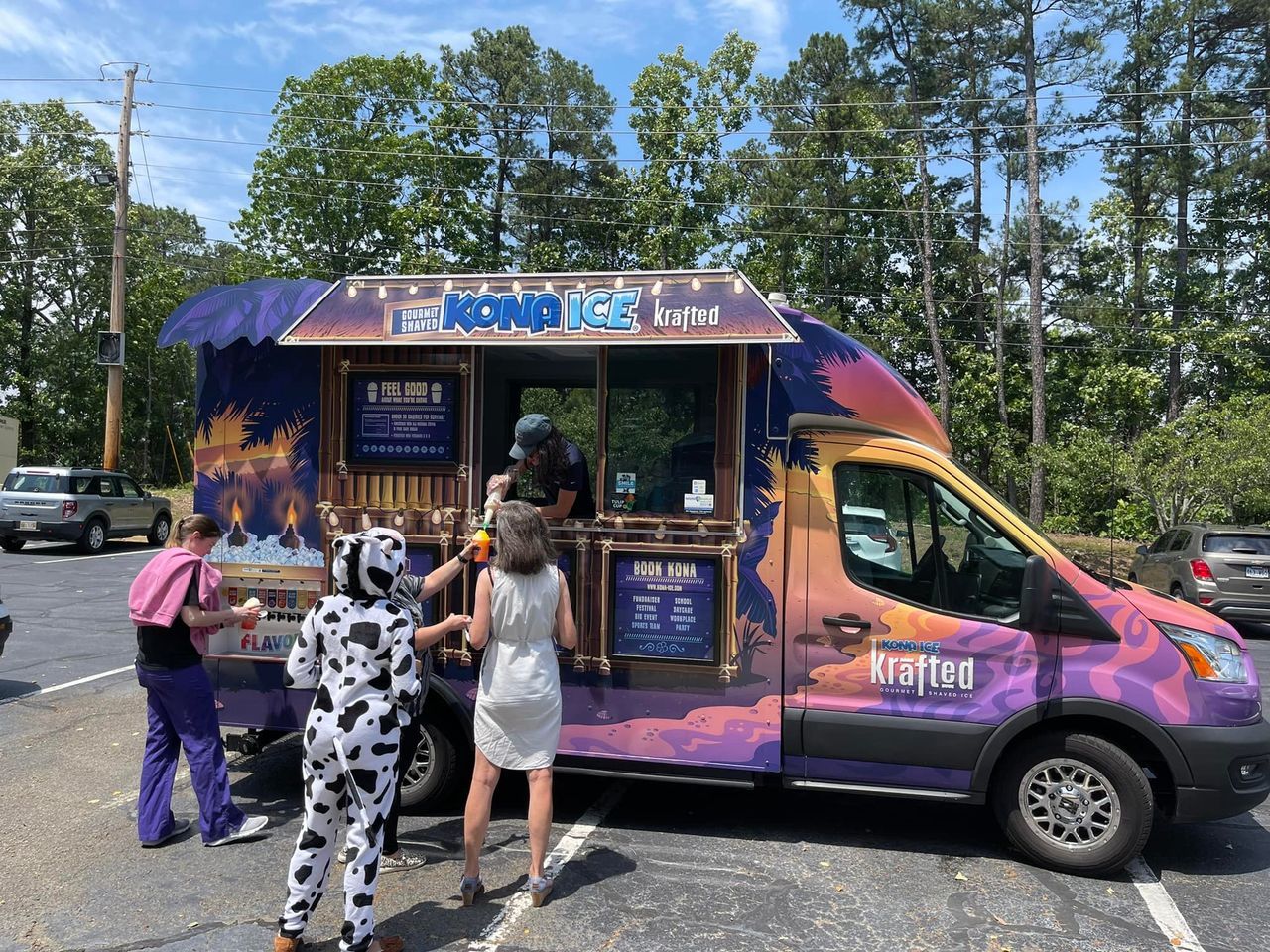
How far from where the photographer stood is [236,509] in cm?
509

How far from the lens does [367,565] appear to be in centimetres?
336

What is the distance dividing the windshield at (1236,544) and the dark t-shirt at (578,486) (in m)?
11.3

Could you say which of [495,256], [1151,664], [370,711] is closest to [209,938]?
[370,711]

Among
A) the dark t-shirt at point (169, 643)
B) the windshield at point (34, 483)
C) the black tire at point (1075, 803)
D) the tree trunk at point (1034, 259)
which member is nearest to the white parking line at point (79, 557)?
the windshield at point (34, 483)

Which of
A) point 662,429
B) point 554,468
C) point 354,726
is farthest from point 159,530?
point 354,726

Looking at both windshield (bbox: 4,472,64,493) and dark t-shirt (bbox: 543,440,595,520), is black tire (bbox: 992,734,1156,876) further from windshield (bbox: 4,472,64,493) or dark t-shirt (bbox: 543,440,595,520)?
windshield (bbox: 4,472,64,493)

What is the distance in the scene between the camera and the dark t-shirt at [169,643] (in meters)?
4.40

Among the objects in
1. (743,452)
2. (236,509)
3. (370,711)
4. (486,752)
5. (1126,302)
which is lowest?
(486,752)

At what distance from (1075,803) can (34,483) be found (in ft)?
63.7

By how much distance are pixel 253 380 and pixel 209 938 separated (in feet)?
9.38

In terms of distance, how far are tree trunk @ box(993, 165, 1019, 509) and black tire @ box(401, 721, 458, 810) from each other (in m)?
28.3

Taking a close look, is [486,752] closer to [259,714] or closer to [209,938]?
[209,938]

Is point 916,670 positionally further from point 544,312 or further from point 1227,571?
point 1227,571

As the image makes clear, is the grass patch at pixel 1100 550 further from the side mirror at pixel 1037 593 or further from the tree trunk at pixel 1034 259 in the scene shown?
the side mirror at pixel 1037 593
